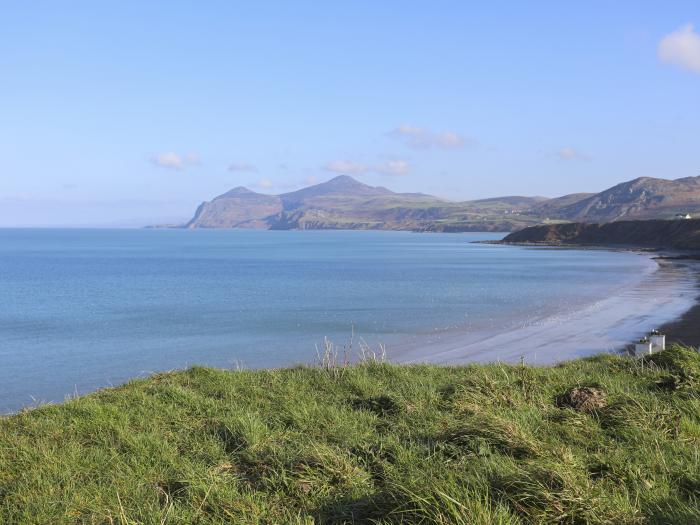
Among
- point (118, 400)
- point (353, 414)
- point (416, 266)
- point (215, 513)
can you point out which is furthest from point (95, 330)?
point (416, 266)

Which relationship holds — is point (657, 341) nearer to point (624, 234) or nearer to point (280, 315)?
point (280, 315)

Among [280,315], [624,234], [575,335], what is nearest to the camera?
[575,335]

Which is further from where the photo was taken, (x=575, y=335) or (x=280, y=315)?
(x=280, y=315)

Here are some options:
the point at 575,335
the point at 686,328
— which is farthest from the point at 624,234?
the point at 575,335

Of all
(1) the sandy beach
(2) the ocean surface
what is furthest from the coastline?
(2) the ocean surface

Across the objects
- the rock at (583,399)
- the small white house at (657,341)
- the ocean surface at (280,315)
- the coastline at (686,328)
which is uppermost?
the rock at (583,399)

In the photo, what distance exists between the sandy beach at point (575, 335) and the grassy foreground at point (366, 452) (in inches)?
617

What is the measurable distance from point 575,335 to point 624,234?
134 m

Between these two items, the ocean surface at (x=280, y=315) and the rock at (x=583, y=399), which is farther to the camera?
the ocean surface at (x=280, y=315)

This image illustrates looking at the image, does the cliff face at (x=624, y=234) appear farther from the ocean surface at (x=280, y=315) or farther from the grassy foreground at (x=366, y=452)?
the grassy foreground at (x=366, y=452)

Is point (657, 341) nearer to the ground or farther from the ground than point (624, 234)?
nearer to the ground

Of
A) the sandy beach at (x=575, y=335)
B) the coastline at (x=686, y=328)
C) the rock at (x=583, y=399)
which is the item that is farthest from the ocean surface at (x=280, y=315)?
the rock at (x=583, y=399)

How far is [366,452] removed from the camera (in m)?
7.43

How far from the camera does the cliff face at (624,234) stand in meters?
132
